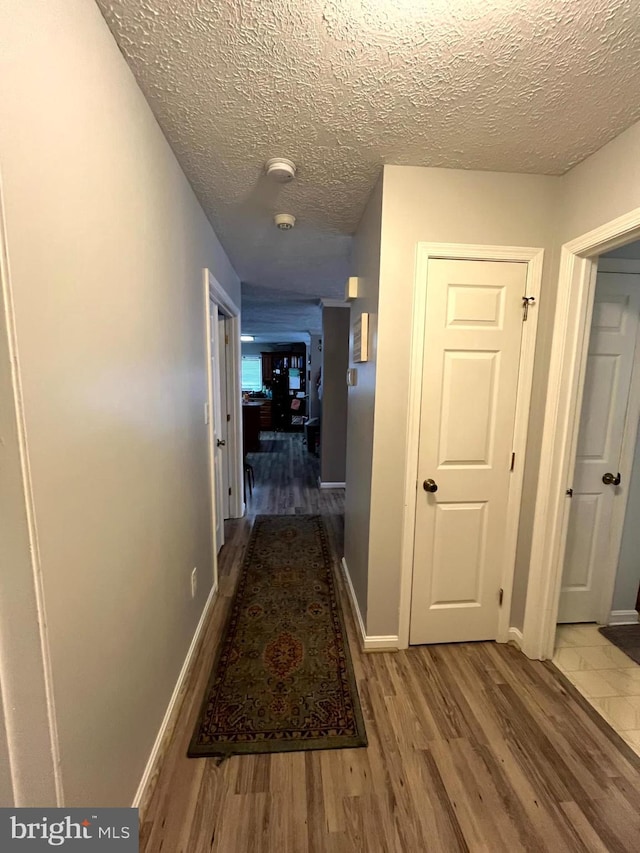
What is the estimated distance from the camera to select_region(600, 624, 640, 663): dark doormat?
188cm

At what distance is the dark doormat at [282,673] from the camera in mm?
1407

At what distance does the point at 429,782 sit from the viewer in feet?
4.14

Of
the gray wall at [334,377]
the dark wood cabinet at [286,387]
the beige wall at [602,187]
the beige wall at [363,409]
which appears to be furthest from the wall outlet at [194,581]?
the dark wood cabinet at [286,387]

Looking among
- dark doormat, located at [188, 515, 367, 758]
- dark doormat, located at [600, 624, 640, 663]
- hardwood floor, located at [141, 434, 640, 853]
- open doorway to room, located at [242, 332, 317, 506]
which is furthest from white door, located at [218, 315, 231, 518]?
dark doormat, located at [600, 624, 640, 663]

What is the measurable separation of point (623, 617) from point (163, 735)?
256 centimetres

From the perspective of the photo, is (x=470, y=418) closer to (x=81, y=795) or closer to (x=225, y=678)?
(x=225, y=678)

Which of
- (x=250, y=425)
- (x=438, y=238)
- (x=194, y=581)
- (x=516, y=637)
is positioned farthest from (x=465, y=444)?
(x=250, y=425)

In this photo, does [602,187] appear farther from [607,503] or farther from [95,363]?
[95,363]

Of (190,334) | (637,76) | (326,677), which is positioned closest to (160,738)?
(326,677)

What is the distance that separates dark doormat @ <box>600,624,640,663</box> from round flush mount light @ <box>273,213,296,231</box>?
3.04 meters

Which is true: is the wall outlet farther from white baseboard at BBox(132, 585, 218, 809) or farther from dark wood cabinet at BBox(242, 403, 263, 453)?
dark wood cabinet at BBox(242, 403, 263, 453)

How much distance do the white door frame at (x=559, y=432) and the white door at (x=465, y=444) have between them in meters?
0.16

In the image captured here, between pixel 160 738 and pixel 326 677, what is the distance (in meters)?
0.74

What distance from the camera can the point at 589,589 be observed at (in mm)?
2082
